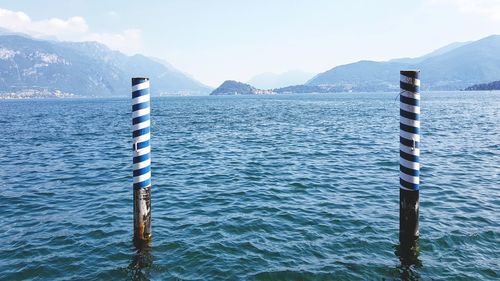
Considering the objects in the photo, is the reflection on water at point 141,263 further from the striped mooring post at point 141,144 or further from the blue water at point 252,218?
the striped mooring post at point 141,144

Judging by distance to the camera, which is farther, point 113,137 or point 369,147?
point 113,137

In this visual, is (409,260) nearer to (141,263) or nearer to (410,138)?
(410,138)

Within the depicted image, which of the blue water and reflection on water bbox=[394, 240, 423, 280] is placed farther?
the blue water

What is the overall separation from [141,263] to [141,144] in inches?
124

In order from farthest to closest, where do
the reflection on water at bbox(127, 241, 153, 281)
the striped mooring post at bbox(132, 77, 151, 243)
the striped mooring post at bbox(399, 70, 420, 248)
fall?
the striped mooring post at bbox(132, 77, 151, 243) → the striped mooring post at bbox(399, 70, 420, 248) → the reflection on water at bbox(127, 241, 153, 281)

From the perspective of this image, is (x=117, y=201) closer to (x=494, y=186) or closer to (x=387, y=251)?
(x=387, y=251)

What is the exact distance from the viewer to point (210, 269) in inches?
376

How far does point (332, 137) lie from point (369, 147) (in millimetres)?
6607

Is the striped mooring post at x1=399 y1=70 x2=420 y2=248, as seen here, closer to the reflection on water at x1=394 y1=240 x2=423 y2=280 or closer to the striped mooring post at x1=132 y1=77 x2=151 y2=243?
the reflection on water at x1=394 y1=240 x2=423 y2=280

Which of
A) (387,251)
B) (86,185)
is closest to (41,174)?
(86,185)

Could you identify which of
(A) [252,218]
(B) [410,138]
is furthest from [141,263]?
(B) [410,138]

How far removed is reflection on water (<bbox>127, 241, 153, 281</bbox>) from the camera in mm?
9364

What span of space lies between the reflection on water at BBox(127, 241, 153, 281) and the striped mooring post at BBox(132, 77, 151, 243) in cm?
81

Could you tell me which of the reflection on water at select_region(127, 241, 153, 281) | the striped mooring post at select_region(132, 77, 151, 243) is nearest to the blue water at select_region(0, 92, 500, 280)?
the reflection on water at select_region(127, 241, 153, 281)
